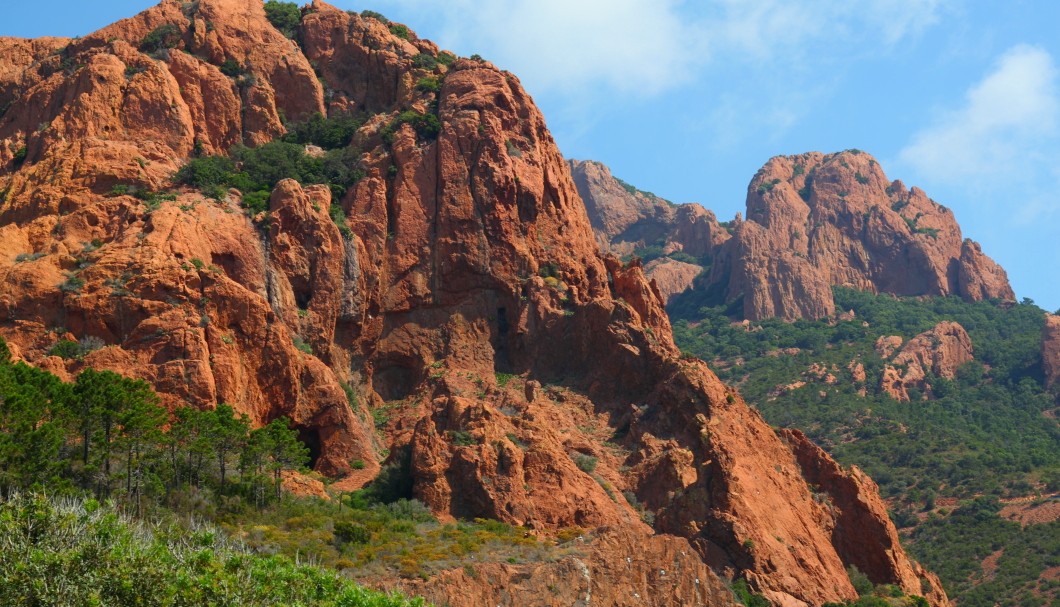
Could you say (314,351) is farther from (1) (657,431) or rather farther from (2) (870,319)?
(2) (870,319)

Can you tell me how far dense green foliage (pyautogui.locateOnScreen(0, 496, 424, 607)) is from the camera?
1193 inches

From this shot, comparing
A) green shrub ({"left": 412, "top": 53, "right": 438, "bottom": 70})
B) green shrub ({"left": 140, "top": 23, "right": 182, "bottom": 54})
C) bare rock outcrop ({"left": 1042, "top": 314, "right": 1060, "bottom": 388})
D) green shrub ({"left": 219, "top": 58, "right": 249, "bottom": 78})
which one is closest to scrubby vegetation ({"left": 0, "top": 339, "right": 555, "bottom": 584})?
green shrub ({"left": 219, "top": 58, "right": 249, "bottom": 78})

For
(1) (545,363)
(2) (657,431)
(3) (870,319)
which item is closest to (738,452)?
(2) (657,431)

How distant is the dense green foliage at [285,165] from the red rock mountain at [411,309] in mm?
1004

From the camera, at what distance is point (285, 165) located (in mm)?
75125

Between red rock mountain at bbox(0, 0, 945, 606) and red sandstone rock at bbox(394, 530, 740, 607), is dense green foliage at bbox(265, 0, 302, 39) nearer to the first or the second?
red rock mountain at bbox(0, 0, 945, 606)

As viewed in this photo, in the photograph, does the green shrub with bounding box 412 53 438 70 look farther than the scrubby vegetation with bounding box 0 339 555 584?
Yes

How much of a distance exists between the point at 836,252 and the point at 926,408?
4859 centimetres

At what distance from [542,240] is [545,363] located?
8.65 metres

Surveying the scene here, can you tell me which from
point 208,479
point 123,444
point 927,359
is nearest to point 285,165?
point 208,479

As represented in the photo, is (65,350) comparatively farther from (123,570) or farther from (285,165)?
(123,570)

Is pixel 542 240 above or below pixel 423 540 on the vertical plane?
above

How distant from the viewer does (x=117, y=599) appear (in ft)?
101

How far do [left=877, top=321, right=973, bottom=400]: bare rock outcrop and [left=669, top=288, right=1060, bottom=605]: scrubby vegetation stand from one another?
1.31 meters
